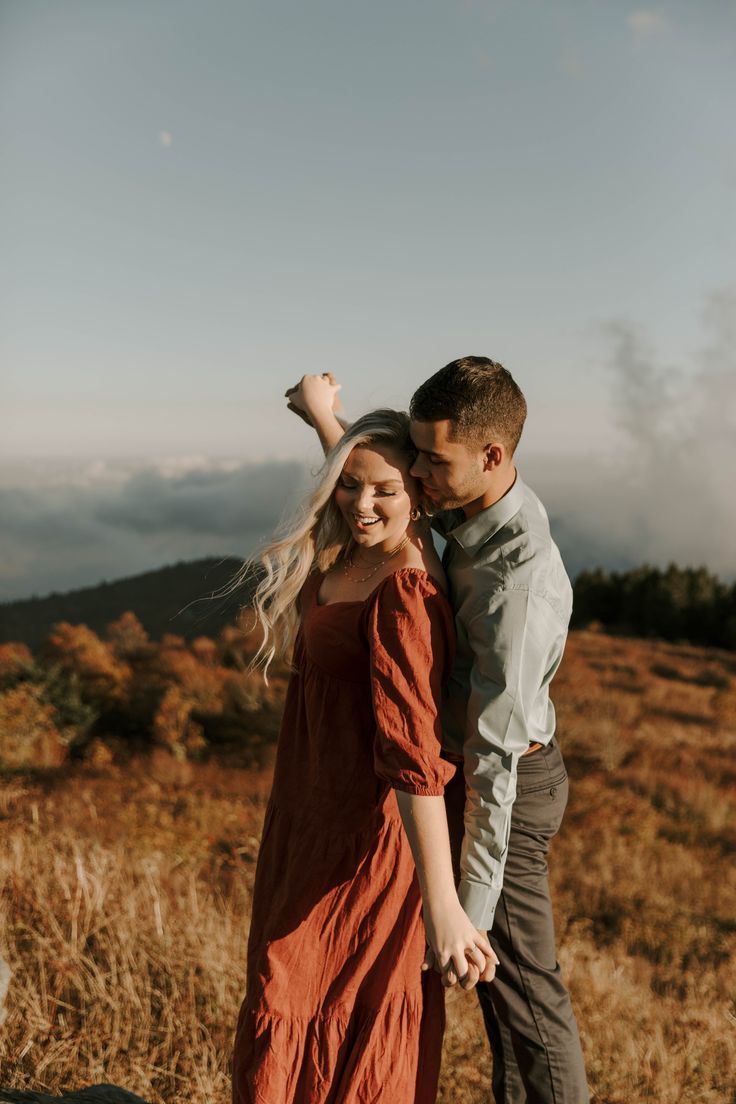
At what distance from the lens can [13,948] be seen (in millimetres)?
3238

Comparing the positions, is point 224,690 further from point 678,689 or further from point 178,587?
point 178,587

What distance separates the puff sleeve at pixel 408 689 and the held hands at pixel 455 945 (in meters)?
0.25

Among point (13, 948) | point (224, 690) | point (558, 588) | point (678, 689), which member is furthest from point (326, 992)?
point (678, 689)

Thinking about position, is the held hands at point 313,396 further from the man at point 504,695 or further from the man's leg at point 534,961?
the man's leg at point 534,961

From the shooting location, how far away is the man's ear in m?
2.01

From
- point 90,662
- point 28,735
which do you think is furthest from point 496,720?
point 90,662

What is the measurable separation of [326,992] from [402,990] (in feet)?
0.58

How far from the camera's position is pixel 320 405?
269 centimetres

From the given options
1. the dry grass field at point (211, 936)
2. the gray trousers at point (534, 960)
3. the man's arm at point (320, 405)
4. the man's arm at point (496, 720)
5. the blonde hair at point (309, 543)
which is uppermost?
the man's arm at point (320, 405)

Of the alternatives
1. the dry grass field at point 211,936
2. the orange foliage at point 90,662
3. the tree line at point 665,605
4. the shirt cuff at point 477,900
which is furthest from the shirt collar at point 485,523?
the tree line at point 665,605

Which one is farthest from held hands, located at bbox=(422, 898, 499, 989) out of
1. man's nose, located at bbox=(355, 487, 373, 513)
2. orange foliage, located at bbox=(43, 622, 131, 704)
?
orange foliage, located at bbox=(43, 622, 131, 704)

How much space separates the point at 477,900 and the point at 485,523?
801mm

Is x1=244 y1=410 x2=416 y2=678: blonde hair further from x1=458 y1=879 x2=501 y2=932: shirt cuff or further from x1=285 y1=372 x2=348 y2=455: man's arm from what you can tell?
x1=458 y1=879 x2=501 y2=932: shirt cuff

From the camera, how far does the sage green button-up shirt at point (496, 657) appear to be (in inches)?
72.2
